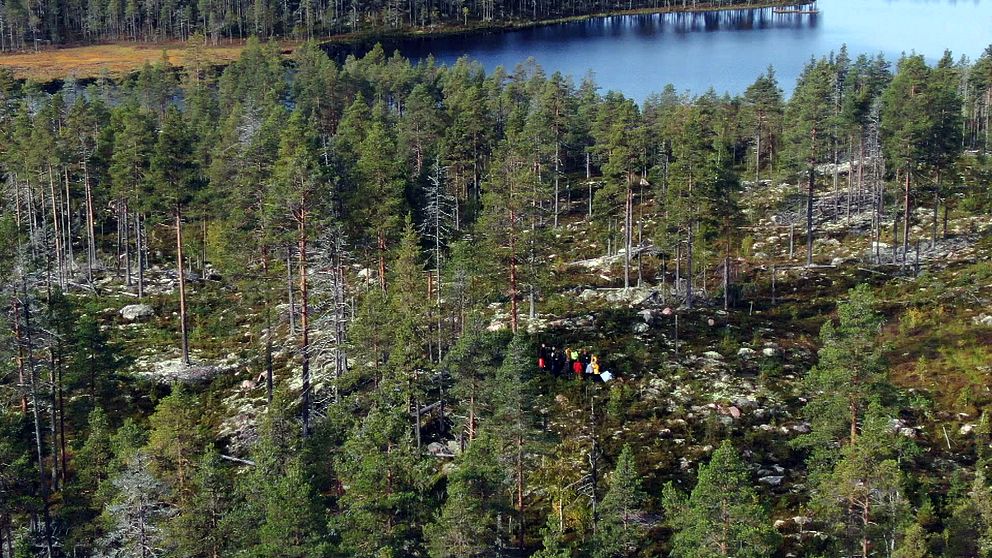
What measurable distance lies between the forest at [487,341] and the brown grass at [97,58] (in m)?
66.7

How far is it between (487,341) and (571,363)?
1208 cm

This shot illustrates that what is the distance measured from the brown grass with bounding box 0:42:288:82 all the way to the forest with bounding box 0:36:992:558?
219 feet

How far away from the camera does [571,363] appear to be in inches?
1817

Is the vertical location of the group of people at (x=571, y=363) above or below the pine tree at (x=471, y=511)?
below

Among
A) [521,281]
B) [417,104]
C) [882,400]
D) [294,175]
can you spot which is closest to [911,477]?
[882,400]

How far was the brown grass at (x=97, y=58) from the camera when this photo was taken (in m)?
154

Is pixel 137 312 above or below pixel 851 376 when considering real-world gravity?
below

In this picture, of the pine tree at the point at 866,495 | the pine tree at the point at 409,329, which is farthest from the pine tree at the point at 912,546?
the pine tree at the point at 409,329

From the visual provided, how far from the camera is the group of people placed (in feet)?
148

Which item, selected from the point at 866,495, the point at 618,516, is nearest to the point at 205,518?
the point at 618,516

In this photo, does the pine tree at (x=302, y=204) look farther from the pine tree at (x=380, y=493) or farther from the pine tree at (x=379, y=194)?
the pine tree at (x=380, y=493)

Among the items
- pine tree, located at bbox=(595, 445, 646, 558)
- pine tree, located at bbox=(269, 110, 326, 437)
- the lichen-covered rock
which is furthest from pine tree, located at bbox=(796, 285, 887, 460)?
the lichen-covered rock

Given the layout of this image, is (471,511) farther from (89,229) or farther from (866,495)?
(89,229)

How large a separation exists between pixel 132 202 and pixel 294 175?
1012 inches
